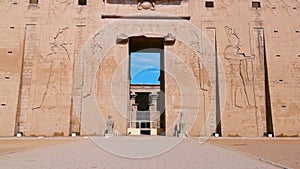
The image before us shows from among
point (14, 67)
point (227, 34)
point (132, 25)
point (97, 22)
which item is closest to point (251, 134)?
point (227, 34)

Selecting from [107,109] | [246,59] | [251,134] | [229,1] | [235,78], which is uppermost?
[229,1]

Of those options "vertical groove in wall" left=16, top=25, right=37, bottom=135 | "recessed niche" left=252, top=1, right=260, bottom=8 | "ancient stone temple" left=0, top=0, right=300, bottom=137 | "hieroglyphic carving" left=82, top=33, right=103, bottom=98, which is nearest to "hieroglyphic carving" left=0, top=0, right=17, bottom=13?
"ancient stone temple" left=0, top=0, right=300, bottom=137

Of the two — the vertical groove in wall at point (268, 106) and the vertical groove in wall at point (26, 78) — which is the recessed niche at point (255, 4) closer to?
the vertical groove in wall at point (268, 106)

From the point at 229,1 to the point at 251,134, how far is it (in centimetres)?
882

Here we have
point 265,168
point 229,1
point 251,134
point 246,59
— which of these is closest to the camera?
point 265,168

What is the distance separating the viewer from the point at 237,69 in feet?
57.4

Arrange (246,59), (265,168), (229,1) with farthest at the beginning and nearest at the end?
(229,1) → (246,59) → (265,168)

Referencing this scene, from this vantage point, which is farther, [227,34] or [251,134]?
[227,34]

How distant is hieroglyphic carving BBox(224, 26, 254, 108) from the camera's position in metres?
17.0

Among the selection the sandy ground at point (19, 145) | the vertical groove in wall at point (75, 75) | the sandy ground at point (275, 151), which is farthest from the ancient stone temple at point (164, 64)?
the sandy ground at point (275, 151)

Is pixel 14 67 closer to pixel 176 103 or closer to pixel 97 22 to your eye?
pixel 97 22

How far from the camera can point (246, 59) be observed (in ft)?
58.1

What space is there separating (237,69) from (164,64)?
4.53 metres

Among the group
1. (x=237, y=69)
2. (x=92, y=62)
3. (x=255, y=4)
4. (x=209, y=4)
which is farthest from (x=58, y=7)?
(x=255, y=4)
